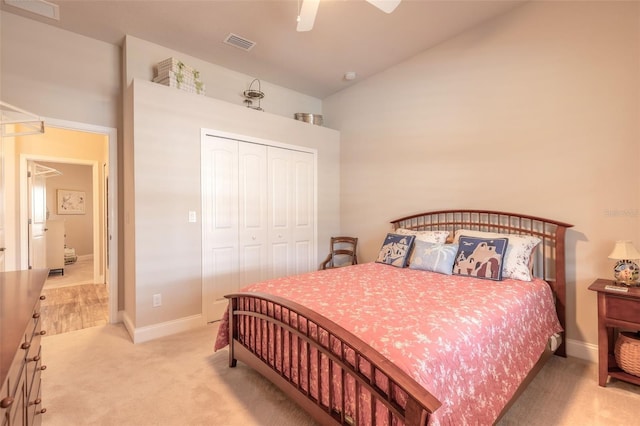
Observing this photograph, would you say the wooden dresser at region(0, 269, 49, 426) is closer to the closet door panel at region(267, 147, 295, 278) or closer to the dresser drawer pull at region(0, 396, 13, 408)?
the dresser drawer pull at region(0, 396, 13, 408)

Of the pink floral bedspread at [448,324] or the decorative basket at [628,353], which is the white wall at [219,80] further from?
the decorative basket at [628,353]

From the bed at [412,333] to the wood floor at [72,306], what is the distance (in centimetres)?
202

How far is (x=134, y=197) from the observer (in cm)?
284

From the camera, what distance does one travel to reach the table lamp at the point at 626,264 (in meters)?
2.10

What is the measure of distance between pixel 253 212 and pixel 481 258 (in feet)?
8.17

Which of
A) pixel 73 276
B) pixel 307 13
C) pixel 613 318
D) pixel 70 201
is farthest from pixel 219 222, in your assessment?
pixel 70 201

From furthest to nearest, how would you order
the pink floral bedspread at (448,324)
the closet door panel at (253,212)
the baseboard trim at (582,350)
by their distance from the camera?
the closet door panel at (253,212)
the baseboard trim at (582,350)
the pink floral bedspread at (448,324)

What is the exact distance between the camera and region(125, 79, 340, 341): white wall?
9.38 ft

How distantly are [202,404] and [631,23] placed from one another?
4.10 m

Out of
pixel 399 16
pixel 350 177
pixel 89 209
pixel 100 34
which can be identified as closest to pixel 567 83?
pixel 399 16

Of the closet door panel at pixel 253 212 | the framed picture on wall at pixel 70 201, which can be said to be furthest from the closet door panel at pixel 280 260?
the framed picture on wall at pixel 70 201

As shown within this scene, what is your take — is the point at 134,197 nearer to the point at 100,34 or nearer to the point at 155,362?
the point at 155,362

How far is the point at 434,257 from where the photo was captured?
2.78m

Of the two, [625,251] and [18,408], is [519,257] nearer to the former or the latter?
[625,251]
